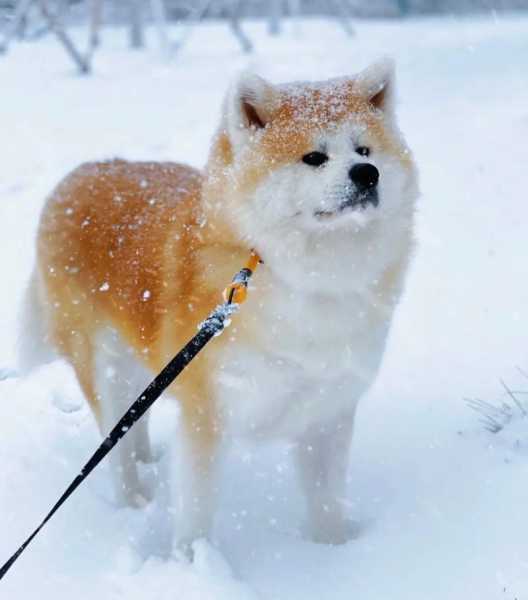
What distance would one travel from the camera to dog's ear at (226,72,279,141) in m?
2.27

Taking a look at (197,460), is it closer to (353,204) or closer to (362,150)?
(353,204)

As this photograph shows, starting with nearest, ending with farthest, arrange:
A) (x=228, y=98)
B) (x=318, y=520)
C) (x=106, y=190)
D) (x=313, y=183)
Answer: (x=313, y=183), (x=228, y=98), (x=318, y=520), (x=106, y=190)

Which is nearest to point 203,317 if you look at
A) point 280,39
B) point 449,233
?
point 449,233

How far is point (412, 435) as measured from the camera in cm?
343

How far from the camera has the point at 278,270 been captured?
2295 millimetres

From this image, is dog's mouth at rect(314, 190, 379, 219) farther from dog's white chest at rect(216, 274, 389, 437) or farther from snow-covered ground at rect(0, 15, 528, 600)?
snow-covered ground at rect(0, 15, 528, 600)

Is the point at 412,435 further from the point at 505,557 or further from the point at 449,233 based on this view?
the point at 449,233

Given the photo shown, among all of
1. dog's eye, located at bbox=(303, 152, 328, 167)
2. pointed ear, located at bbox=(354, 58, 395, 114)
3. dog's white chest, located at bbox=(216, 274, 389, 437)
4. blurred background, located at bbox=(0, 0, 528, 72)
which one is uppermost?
pointed ear, located at bbox=(354, 58, 395, 114)

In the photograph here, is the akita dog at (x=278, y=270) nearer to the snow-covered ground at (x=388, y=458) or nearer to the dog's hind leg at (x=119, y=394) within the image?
the dog's hind leg at (x=119, y=394)

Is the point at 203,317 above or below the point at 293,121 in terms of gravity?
below

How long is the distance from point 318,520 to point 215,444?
608 millimetres

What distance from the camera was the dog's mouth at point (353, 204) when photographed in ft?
6.82

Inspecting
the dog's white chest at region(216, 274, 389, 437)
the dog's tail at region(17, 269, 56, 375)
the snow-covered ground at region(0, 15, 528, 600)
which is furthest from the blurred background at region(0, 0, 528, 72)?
the dog's white chest at region(216, 274, 389, 437)

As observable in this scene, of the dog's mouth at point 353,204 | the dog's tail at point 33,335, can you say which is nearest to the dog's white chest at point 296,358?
the dog's mouth at point 353,204
